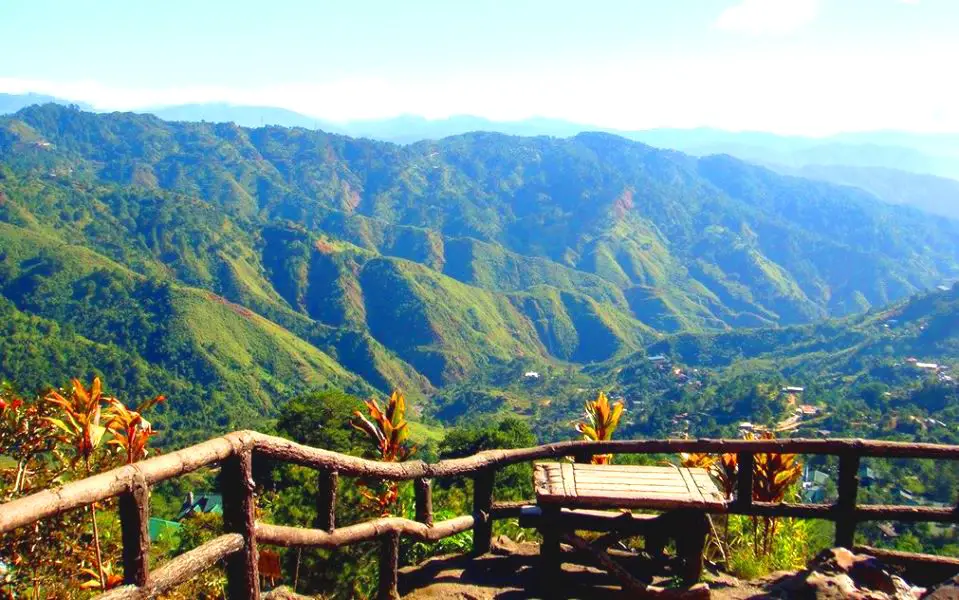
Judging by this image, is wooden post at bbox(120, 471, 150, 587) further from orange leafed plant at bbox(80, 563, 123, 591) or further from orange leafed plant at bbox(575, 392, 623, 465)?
orange leafed plant at bbox(575, 392, 623, 465)

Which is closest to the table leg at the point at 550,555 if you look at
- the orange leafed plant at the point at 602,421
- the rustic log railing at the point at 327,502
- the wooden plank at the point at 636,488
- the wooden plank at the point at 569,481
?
the wooden plank at the point at 569,481

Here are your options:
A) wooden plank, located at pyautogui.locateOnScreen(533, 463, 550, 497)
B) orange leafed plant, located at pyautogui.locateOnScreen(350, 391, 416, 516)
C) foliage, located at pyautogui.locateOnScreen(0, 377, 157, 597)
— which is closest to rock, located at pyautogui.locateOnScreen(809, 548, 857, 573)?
wooden plank, located at pyautogui.locateOnScreen(533, 463, 550, 497)

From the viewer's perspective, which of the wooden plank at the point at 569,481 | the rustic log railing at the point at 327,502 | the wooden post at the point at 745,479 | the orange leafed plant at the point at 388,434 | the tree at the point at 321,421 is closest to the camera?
the rustic log railing at the point at 327,502

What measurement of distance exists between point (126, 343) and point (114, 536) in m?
115

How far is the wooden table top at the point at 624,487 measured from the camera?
4566 millimetres

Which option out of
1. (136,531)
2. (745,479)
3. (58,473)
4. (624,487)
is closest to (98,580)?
(58,473)

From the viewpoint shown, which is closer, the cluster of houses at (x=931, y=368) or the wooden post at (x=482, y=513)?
the wooden post at (x=482, y=513)

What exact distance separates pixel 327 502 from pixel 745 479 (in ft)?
10.7

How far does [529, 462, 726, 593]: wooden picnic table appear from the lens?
461 centimetres

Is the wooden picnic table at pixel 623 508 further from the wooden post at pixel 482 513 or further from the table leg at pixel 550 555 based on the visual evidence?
the wooden post at pixel 482 513

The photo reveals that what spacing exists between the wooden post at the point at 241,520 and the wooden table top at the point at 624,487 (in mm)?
1911

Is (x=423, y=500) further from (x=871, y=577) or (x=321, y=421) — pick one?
(x=321, y=421)

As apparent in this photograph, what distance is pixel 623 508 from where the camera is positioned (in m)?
4.69

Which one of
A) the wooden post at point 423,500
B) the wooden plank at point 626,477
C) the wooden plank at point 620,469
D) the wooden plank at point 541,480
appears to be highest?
the wooden plank at point 541,480
